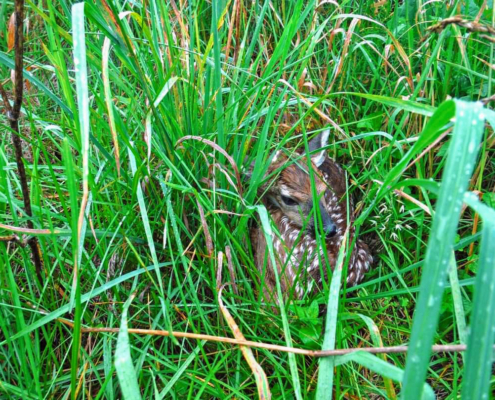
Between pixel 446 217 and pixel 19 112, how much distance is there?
54.6 inches

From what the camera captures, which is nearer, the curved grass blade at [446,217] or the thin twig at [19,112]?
the curved grass blade at [446,217]

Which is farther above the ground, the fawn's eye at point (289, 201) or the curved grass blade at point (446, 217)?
the curved grass blade at point (446, 217)

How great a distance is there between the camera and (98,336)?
6.37 ft

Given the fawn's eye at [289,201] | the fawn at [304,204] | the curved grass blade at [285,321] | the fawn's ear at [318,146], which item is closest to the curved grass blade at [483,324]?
the curved grass blade at [285,321]

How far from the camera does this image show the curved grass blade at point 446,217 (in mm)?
947

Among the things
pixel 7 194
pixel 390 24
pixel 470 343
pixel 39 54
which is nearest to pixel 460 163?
pixel 470 343

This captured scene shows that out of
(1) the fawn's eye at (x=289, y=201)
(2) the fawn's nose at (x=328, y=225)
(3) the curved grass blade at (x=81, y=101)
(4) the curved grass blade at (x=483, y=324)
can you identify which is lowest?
(2) the fawn's nose at (x=328, y=225)

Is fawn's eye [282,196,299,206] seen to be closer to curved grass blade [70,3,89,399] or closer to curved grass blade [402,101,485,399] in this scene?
curved grass blade [70,3,89,399]

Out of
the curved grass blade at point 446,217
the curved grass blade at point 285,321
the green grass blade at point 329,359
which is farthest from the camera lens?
the curved grass blade at point 285,321

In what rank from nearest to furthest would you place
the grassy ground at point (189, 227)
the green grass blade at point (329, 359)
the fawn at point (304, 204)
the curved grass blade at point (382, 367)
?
the curved grass blade at point (382, 367) → the green grass blade at point (329, 359) → the grassy ground at point (189, 227) → the fawn at point (304, 204)

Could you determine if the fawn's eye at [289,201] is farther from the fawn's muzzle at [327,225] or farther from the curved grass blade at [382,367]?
the curved grass blade at [382,367]

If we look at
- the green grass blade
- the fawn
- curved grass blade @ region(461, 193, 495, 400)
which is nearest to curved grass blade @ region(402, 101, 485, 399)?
curved grass blade @ region(461, 193, 495, 400)

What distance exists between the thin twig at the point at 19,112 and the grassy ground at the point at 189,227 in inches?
1.7

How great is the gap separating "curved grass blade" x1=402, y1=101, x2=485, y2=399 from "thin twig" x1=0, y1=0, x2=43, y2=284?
1227mm
